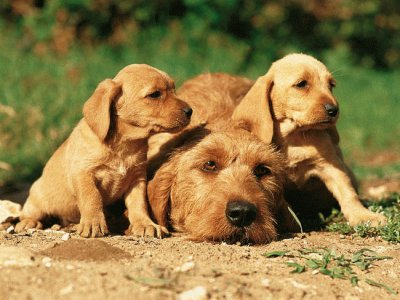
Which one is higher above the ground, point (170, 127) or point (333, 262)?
point (170, 127)

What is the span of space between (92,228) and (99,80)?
22.6 feet

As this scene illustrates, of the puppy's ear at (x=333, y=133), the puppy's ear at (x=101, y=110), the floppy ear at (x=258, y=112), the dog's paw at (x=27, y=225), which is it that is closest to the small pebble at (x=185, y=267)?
the puppy's ear at (x=101, y=110)

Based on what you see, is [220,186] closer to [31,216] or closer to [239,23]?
[31,216]

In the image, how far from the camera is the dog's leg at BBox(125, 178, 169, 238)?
17.2ft

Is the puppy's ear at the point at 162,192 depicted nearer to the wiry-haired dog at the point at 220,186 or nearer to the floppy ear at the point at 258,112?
the wiry-haired dog at the point at 220,186

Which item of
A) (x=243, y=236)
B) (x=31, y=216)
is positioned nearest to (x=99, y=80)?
(x=31, y=216)

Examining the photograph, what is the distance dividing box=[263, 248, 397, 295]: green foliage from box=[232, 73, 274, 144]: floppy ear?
1.17 m

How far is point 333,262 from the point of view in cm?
455

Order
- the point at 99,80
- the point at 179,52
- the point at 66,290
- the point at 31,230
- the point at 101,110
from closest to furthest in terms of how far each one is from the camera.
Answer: the point at 66,290
the point at 101,110
the point at 31,230
the point at 99,80
the point at 179,52

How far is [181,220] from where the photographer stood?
18.2 feet

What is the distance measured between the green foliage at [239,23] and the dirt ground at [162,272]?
30.2 feet

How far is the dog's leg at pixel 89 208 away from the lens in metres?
5.09

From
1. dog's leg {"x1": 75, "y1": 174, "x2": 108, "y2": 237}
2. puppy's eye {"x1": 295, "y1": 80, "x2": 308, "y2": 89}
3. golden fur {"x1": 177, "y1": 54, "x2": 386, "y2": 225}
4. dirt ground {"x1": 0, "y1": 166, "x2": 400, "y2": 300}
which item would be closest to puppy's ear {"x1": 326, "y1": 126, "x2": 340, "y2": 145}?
golden fur {"x1": 177, "y1": 54, "x2": 386, "y2": 225}

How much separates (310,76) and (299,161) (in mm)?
703
